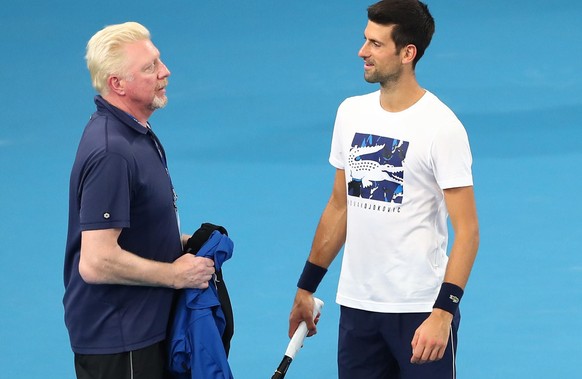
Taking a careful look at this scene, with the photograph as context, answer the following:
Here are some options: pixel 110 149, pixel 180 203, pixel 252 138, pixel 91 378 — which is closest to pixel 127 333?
pixel 91 378

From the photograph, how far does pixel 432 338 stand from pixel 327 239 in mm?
705

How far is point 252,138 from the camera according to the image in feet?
33.7

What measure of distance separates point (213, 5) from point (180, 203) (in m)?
4.82

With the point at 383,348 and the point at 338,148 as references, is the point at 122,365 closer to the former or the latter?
the point at 383,348

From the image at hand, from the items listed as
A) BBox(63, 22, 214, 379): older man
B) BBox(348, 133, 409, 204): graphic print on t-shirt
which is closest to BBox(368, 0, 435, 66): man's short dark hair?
BBox(348, 133, 409, 204): graphic print on t-shirt

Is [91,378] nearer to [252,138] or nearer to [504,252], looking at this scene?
[504,252]

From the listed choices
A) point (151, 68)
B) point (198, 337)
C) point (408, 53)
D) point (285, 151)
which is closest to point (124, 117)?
point (151, 68)

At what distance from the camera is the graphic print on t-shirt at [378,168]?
15.3ft

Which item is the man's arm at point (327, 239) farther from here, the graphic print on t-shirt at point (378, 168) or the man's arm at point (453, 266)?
the man's arm at point (453, 266)

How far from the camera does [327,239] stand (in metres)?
5.00

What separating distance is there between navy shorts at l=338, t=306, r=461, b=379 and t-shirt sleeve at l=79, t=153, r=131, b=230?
0.99m

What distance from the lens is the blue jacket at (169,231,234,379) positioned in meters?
4.60

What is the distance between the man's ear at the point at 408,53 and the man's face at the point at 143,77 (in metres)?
0.85

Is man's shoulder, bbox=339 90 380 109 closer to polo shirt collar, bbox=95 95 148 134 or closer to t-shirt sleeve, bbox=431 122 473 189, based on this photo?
t-shirt sleeve, bbox=431 122 473 189
